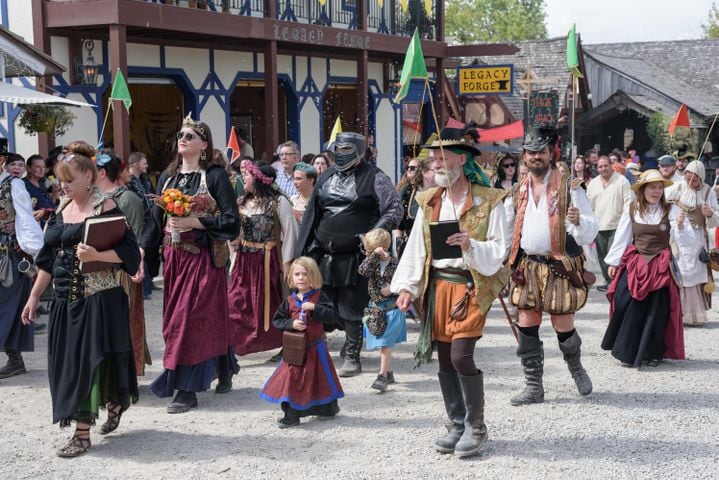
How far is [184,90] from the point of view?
17.6 m

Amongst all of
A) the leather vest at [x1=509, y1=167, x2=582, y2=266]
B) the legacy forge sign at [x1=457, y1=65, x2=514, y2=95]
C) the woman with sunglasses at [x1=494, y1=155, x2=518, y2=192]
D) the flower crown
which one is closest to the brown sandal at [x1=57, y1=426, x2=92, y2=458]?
the flower crown

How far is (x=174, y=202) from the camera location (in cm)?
643

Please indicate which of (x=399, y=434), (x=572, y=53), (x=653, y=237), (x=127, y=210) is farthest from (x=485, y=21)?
(x=399, y=434)

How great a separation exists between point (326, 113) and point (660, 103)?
14523 millimetres

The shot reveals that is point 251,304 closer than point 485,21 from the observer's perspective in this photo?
Yes

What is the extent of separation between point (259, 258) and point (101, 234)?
254cm

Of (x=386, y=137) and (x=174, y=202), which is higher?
(x=386, y=137)

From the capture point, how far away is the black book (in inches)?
215

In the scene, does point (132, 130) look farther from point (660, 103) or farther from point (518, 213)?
point (660, 103)

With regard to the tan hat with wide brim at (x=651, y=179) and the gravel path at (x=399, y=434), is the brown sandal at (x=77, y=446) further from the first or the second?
the tan hat with wide brim at (x=651, y=179)

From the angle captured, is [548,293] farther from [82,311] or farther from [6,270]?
[6,270]

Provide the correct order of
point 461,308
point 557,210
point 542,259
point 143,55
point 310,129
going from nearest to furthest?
point 461,308 < point 557,210 < point 542,259 < point 143,55 < point 310,129

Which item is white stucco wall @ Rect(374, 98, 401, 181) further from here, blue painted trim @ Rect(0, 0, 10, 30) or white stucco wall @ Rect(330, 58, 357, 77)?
blue painted trim @ Rect(0, 0, 10, 30)

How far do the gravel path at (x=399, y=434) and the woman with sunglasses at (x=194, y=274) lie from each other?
297mm
